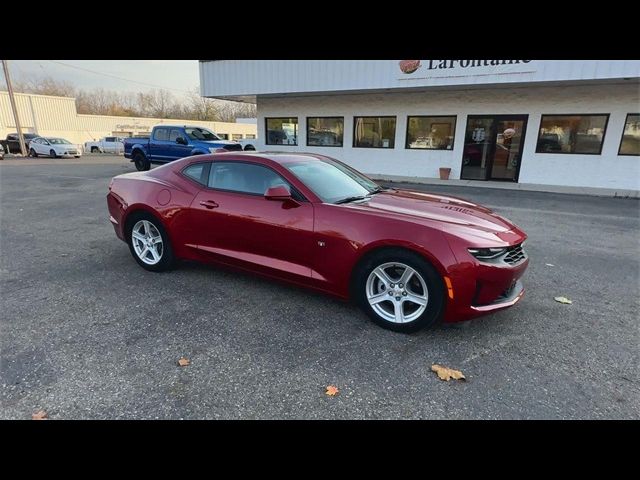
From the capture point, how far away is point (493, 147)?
13.1 m

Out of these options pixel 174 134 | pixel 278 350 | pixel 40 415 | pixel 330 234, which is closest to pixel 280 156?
pixel 330 234

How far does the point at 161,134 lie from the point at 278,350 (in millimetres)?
14380

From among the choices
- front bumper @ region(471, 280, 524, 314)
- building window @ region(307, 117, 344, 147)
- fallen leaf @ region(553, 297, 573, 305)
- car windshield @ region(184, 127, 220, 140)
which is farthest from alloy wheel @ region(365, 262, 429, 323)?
building window @ region(307, 117, 344, 147)

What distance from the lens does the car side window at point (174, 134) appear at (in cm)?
1433

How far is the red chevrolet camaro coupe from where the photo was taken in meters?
2.92

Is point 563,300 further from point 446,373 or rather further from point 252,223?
point 252,223

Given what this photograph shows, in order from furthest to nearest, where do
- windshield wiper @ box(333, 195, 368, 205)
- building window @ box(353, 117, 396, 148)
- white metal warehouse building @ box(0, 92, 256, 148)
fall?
white metal warehouse building @ box(0, 92, 256, 148), building window @ box(353, 117, 396, 148), windshield wiper @ box(333, 195, 368, 205)

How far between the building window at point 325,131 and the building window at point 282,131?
0.73 m

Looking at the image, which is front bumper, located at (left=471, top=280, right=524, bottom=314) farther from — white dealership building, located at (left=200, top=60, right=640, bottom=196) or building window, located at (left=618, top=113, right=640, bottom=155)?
building window, located at (left=618, top=113, right=640, bottom=155)

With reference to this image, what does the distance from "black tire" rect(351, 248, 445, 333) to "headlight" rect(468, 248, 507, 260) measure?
0.32 m

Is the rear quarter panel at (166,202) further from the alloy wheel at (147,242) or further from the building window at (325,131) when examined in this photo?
the building window at (325,131)

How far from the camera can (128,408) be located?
224cm
